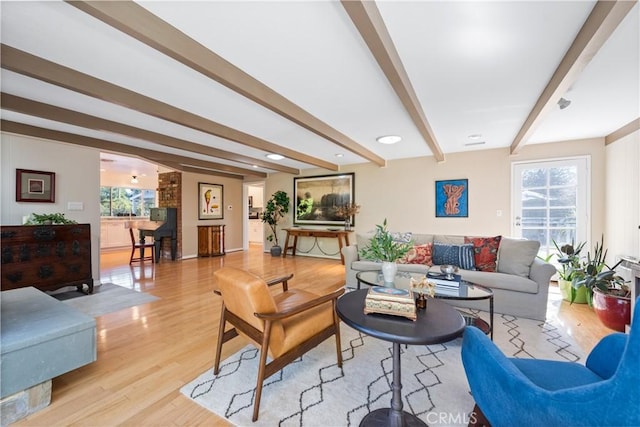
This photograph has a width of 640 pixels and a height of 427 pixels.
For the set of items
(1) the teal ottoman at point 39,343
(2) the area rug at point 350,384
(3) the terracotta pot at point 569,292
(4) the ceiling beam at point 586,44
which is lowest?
(2) the area rug at point 350,384

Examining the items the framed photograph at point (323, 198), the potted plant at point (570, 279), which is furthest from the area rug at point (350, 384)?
the framed photograph at point (323, 198)

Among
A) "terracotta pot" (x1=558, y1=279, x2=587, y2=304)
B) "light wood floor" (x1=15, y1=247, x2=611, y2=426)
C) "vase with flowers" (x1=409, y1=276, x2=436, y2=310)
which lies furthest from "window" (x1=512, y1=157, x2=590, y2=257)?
"vase with flowers" (x1=409, y1=276, x2=436, y2=310)

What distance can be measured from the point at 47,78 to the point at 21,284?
2717 mm

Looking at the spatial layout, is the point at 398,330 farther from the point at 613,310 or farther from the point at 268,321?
the point at 613,310

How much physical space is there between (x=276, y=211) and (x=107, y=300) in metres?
4.25

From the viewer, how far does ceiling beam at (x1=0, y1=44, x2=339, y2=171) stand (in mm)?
1913

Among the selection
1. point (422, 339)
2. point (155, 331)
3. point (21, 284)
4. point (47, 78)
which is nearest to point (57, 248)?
point (21, 284)

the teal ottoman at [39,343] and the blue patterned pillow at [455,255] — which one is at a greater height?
the blue patterned pillow at [455,255]

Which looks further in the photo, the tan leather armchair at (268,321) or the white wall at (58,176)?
the white wall at (58,176)

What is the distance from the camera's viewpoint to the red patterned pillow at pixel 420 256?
3.75 m

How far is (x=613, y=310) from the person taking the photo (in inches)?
99.7

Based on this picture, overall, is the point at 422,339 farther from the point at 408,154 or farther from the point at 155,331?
the point at 408,154

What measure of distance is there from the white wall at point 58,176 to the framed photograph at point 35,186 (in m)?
0.05

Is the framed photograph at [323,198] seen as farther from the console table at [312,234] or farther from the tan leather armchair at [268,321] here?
the tan leather armchair at [268,321]
